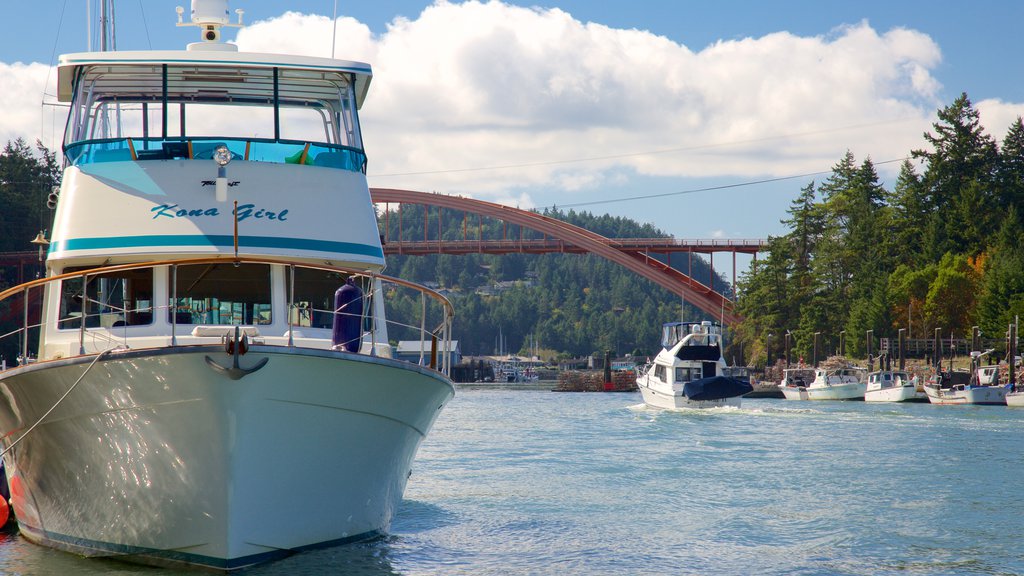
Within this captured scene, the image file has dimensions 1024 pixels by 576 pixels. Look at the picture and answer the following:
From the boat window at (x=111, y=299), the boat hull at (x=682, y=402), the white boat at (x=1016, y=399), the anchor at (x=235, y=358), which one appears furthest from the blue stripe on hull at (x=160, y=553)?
the white boat at (x=1016, y=399)

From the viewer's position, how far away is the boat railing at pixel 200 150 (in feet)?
41.3

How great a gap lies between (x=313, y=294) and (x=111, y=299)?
210cm

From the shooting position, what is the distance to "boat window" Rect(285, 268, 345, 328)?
12.5 meters

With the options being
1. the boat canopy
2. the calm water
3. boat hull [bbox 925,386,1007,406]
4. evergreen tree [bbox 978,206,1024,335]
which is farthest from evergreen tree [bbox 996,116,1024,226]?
the boat canopy

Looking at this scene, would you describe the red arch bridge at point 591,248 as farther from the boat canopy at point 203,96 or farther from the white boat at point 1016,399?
the boat canopy at point 203,96

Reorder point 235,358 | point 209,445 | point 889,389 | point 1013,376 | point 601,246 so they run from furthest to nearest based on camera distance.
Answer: point 601,246 → point 889,389 → point 1013,376 → point 209,445 → point 235,358

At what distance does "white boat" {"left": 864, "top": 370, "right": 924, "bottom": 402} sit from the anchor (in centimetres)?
5211

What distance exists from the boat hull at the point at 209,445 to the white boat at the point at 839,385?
2108 inches

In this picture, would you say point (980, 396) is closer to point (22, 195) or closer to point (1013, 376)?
point (1013, 376)

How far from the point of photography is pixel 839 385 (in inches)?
2442

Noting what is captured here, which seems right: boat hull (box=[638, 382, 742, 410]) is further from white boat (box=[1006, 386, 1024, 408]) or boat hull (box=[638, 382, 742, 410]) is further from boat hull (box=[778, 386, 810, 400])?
boat hull (box=[778, 386, 810, 400])

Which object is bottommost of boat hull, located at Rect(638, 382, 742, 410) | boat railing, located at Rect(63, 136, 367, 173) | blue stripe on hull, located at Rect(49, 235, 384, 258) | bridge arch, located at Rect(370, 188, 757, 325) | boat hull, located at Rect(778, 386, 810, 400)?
boat hull, located at Rect(778, 386, 810, 400)

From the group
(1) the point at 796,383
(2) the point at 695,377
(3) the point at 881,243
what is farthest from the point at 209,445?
(3) the point at 881,243

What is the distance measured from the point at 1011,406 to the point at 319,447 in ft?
150
